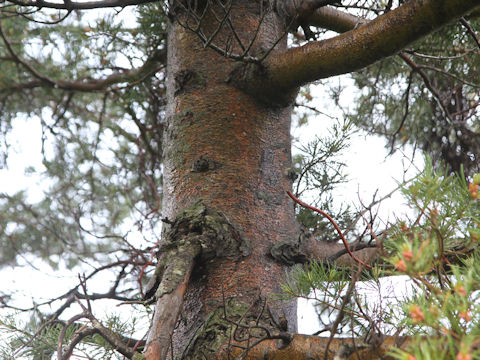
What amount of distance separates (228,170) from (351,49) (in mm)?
491

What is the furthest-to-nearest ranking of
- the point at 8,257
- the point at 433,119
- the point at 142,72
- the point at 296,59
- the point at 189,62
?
the point at 8,257
the point at 433,119
the point at 142,72
the point at 189,62
the point at 296,59

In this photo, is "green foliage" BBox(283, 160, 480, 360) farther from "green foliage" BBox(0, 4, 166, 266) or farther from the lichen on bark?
"green foliage" BBox(0, 4, 166, 266)

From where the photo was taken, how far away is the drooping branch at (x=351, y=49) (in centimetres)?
110

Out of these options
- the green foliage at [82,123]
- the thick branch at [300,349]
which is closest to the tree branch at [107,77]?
the green foliage at [82,123]

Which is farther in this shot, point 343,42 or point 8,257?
point 8,257

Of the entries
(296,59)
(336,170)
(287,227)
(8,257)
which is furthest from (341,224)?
(8,257)

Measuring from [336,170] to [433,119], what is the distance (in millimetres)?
1088

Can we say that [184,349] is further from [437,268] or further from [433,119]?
[433,119]

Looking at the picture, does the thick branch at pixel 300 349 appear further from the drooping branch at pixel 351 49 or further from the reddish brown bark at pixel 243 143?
the drooping branch at pixel 351 49

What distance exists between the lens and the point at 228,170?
145cm

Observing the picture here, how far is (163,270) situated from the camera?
126 centimetres

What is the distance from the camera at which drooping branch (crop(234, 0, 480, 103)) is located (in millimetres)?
1100

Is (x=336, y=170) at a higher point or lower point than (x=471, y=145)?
lower

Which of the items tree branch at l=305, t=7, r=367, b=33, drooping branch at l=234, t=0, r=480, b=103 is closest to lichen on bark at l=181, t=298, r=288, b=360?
drooping branch at l=234, t=0, r=480, b=103
